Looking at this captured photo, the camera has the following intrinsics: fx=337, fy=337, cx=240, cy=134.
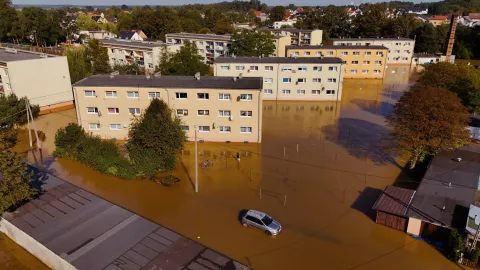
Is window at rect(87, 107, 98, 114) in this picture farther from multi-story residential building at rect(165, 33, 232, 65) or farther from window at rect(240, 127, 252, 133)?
multi-story residential building at rect(165, 33, 232, 65)

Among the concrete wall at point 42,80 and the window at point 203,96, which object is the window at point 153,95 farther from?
the concrete wall at point 42,80

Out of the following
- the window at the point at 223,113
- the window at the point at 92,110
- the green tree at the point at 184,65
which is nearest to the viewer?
the window at the point at 223,113

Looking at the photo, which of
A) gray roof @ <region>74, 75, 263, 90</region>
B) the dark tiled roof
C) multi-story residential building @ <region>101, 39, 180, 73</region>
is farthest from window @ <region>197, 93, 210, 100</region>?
multi-story residential building @ <region>101, 39, 180, 73</region>

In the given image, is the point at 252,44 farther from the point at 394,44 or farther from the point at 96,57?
the point at 394,44

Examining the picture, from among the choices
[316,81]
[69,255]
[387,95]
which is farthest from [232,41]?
[69,255]

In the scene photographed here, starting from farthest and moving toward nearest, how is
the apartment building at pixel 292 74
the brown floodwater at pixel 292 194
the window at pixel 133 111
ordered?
the apartment building at pixel 292 74
the window at pixel 133 111
the brown floodwater at pixel 292 194

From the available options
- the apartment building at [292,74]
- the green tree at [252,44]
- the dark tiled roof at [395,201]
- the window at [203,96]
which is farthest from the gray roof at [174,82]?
the green tree at [252,44]

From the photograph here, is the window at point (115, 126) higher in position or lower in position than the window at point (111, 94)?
lower
